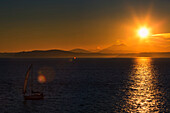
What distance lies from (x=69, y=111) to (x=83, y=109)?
11.6 feet

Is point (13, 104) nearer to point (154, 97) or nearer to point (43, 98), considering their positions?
point (43, 98)

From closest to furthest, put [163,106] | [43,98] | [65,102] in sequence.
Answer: [163,106] → [65,102] → [43,98]

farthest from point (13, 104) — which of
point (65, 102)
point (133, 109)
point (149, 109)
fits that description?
point (149, 109)

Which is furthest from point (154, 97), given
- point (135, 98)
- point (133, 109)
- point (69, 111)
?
point (69, 111)

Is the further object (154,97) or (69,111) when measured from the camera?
(154,97)

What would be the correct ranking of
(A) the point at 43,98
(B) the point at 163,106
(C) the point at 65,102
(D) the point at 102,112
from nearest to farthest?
(D) the point at 102,112
(B) the point at 163,106
(C) the point at 65,102
(A) the point at 43,98

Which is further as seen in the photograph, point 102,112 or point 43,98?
point 43,98

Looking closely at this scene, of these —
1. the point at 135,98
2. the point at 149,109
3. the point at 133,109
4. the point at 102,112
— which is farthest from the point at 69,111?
the point at 135,98

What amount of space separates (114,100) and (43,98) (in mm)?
19817

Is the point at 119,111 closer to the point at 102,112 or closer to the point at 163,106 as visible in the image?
the point at 102,112

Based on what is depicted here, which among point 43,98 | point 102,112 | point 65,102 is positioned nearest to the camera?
point 102,112

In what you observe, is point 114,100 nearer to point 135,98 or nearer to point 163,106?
point 135,98

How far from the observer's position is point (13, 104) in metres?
59.7

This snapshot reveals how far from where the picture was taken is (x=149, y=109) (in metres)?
53.6
